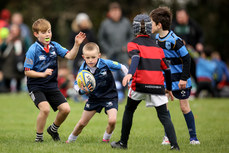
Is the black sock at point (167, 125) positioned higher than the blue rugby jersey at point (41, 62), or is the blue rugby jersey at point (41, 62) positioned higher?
the blue rugby jersey at point (41, 62)

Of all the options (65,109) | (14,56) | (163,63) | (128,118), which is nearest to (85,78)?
(65,109)

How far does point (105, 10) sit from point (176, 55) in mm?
23268

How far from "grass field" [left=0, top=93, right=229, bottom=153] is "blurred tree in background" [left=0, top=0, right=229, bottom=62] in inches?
664

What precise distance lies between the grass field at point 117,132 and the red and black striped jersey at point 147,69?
900 millimetres

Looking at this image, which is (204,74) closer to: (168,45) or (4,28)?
(4,28)

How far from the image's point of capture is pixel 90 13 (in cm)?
2927

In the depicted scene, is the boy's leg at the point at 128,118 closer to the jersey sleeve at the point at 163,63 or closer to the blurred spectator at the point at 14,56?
the jersey sleeve at the point at 163,63

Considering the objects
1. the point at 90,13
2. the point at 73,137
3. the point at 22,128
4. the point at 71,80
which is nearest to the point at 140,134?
the point at 73,137

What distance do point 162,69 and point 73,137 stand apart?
76.7 inches

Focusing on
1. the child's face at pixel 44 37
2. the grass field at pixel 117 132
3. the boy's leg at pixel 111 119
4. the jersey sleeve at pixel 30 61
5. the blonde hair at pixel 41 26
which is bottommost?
the grass field at pixel 117 132

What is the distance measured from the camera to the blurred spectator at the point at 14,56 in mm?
15844

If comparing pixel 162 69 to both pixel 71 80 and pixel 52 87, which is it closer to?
pixel 52 87

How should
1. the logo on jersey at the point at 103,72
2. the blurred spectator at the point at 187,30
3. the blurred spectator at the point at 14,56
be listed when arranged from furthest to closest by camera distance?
the blurred spectator at the point at 14,56
the blurred spectator at the point at 187,30
the logo on jersey at the point at 103,72

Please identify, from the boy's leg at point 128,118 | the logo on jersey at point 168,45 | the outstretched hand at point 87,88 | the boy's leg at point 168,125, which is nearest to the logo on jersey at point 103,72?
the outstretched hand at point 87,88
